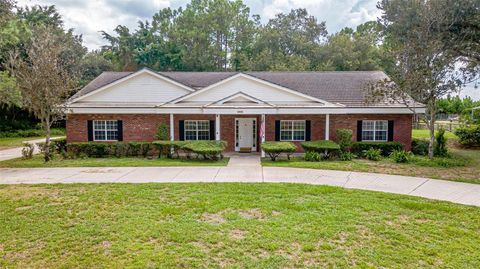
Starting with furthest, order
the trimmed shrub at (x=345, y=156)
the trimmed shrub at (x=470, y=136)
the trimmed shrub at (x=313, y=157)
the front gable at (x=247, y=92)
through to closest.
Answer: the trimmed shrub at (x=470, y=136)
the front gable at (x=247, y=92)
the trimmed shrub at (x=345, y=156)
the trimmed shrub at (x=313, y=157)

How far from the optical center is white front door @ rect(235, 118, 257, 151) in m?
18.5

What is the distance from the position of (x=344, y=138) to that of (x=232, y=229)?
37.8 ft

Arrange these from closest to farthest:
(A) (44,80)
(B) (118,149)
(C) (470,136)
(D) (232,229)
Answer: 1. (D) (232,229)
2. (A) (44,80)
3. (B) (118,149)
4. (C) (470,136)

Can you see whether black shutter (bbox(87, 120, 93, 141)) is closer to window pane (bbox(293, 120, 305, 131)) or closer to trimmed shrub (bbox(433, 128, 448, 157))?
window pane (bbox(293, 120, 305, 131))

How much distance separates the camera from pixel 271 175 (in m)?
11.4

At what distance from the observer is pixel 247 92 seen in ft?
59.9

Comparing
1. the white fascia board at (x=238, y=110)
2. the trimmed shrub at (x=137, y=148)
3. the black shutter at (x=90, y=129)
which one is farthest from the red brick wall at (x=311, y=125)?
the black shutter at (x=90, y=129)

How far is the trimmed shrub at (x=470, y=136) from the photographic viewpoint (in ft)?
66.0

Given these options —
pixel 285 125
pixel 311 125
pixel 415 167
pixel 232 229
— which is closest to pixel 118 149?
pixel 285 125

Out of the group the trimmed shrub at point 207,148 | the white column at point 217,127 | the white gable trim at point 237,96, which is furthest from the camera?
the white column at point 217,127

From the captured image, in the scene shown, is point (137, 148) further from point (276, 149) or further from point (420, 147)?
point (420, 147)

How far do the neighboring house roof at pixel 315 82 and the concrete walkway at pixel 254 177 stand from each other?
723 centimetres

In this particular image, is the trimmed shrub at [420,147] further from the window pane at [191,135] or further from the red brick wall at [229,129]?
the window pane at [191,135]

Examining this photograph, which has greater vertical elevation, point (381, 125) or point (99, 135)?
point (381, 125)
